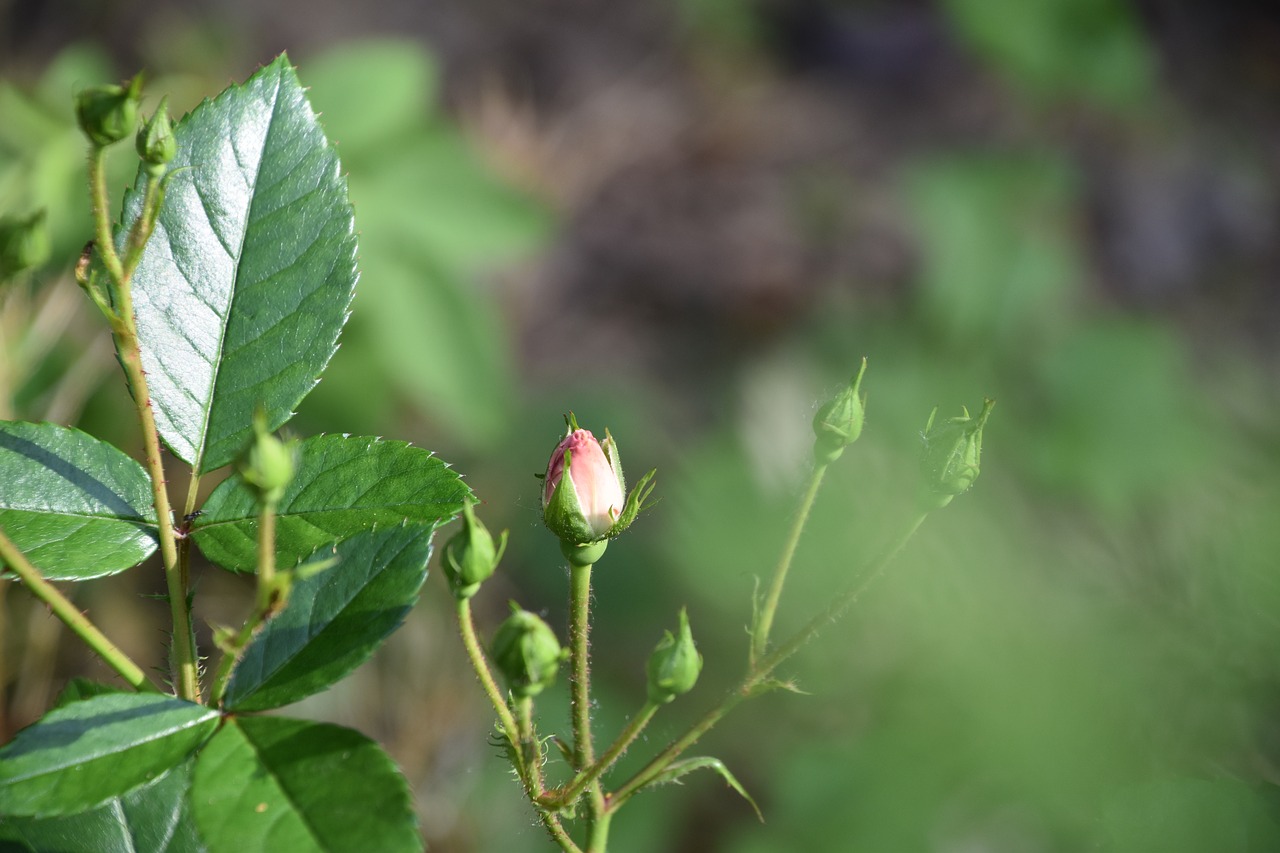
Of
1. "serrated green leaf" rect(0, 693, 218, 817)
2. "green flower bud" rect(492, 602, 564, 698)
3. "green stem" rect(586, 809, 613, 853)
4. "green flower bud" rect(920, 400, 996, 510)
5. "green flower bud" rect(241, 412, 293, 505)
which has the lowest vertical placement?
"green stem" rect(586, 809, 613, 853)

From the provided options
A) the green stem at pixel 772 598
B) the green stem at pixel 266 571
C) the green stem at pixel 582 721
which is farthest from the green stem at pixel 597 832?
the green stem at pixel 266 571

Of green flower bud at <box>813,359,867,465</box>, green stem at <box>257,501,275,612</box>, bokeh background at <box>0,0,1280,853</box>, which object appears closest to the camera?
green stem at <box>257,501,275,612</box>

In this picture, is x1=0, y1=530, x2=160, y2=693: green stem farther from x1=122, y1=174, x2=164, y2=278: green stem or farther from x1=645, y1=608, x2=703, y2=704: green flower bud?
x1=645, y1=608, x2=703, y2=704: green flower bud

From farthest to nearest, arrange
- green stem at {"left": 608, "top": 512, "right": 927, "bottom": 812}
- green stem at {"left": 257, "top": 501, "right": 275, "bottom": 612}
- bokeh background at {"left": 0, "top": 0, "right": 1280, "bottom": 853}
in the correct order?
bokeh background at {"left": 0, "top": 0, "right": 1280, "bottom": 853} → green stem at {"left": 608, "top": 512, "right": 927, "bottom": 812} → green stem at {"left": 257, "top": 501, "right": 275, "bottom": 612}

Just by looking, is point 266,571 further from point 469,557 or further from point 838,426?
point 838,426

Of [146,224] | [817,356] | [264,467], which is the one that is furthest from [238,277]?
[817,356]

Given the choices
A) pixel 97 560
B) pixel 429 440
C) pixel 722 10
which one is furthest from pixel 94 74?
pixel 722 10

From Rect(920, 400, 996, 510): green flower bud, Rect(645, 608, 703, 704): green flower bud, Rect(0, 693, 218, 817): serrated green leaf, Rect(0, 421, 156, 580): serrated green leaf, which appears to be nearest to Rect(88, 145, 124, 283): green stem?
Rect(0, 421, 156, 580): serrated green leaf
